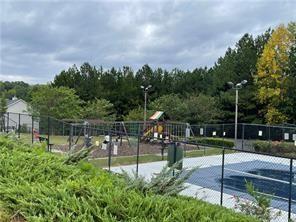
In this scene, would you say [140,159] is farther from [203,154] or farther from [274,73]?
[274,73]

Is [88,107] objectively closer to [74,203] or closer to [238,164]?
[238,164]

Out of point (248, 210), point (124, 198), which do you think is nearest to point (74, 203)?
point (124, 198)

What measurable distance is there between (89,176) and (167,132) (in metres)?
19.7

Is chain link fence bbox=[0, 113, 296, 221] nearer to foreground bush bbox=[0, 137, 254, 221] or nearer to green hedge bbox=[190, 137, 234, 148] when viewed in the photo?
green hedge bbox=[190, 137, 234, 148]

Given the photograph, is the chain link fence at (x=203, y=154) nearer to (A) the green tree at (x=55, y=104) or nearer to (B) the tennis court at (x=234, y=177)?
(B) the tennis court at (x=234, y=177)

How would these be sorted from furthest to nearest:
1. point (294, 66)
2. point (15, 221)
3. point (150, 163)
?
point (294, 66)
point (150, 163)
point (15, 221)

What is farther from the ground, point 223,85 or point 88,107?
point 223,85

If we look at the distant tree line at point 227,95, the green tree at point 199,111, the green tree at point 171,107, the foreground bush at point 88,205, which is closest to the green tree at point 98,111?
the distant tree line at point 227,95

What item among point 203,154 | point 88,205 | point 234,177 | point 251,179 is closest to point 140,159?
point 203,154

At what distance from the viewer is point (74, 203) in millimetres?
3396

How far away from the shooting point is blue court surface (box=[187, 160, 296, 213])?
12.0 meters

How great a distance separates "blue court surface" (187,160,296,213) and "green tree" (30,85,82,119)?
20.6 m

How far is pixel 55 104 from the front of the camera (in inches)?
1380

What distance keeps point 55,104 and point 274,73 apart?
2014 cm
